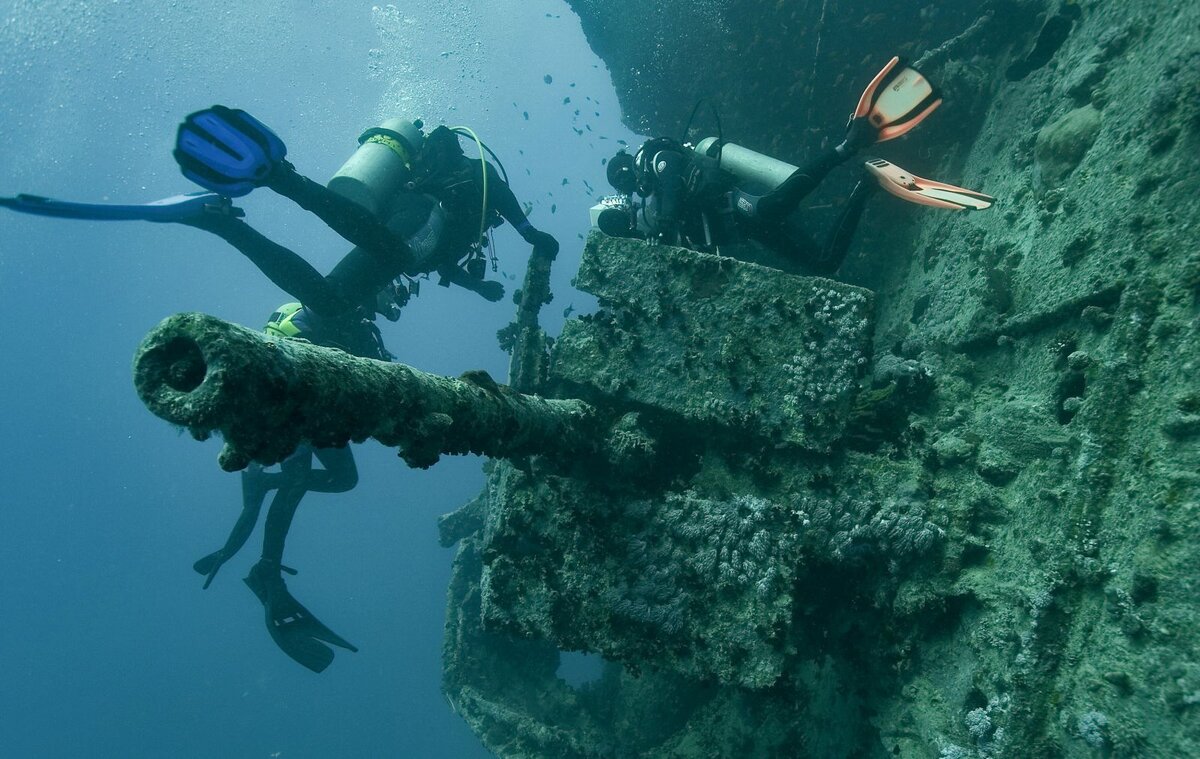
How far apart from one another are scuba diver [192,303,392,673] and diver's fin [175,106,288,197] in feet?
5.67

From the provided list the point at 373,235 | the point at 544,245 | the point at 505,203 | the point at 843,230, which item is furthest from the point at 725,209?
the point at 373,235

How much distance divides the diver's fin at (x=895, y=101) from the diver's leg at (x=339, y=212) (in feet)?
16.2

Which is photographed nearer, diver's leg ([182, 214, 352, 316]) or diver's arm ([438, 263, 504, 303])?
diver's leg ([182, 214, 352, 316])

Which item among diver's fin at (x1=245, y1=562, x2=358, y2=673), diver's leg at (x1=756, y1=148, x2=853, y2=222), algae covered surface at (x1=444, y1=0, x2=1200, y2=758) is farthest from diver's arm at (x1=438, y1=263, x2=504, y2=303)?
diver's fin at (x1=245, y1=562, x2=358, y2=673)

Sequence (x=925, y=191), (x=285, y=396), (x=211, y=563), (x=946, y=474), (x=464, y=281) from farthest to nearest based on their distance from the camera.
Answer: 1. (x=211, y=563)
2. (x=464, y=281)
3. (x=925, y=191)
4. (x=946, y=474)
5. (x=285, y=396)

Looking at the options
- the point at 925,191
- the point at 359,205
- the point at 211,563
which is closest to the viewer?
the point at 925,191

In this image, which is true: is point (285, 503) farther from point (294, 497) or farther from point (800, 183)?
point (800, 183)

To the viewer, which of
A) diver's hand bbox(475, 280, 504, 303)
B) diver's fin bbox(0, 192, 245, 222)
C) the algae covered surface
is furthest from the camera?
diver's hand bbox(475, 280, 504, 303)

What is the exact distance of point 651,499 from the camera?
13.6 feet

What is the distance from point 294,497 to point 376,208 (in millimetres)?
4268

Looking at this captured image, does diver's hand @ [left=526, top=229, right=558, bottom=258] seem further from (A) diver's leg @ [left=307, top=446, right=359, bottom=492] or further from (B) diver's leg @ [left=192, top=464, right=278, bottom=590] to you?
(B) diver's leg @ [left=192, top=464, right=278, bottom=590]

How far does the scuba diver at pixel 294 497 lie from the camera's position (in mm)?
6328

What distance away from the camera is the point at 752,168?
6625 millimetres

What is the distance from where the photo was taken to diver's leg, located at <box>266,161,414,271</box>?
16.8 ft
